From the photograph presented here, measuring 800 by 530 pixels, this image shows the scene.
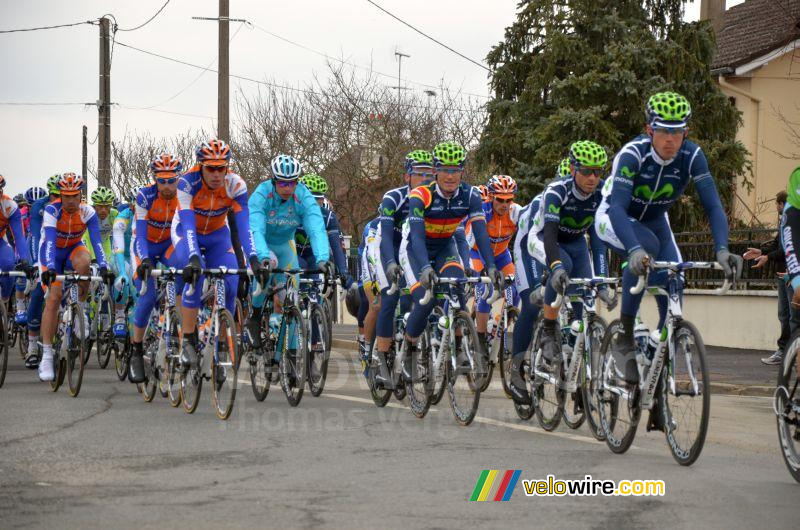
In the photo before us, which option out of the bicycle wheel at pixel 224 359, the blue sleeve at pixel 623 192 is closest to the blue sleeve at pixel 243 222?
the bicycle wheel at pixel 224 359

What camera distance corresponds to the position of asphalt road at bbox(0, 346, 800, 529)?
6.40 m

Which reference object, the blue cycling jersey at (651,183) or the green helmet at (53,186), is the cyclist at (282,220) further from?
the blue cycling jersey at (651,183)

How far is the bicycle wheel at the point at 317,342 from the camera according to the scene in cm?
1139

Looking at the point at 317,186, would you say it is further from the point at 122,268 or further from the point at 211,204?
the point at 211,204

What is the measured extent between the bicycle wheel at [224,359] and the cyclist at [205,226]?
0.18 m

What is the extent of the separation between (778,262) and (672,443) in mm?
11181

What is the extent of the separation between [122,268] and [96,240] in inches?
47.6

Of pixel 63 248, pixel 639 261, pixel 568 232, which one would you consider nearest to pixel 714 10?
pixel 63 248

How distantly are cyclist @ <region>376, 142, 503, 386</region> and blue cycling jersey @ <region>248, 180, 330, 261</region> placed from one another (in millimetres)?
1365

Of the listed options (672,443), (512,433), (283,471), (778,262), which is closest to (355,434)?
(512,433)

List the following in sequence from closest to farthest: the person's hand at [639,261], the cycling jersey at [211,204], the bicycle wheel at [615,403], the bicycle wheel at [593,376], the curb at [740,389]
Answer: the person's hand at [639,261]
the bicycle wheel at [615,403]
the bicycle wheel at [593,376]
the cycling jersey at [211,204]
the curb at [740,389]

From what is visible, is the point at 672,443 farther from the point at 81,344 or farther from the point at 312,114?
the point at 312,114

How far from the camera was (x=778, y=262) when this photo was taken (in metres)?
18.4

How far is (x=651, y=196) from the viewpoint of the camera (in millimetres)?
8414
